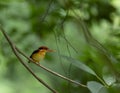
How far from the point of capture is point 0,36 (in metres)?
3.30

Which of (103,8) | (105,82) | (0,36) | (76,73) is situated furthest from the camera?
(103,8)

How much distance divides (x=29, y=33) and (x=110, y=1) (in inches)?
33.0

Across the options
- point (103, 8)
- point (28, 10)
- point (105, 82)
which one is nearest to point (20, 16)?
point (28, 10)

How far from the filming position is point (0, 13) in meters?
4.33

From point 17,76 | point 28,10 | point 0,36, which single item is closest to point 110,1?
point 28,10

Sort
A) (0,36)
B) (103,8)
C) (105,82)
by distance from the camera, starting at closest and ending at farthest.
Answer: (105,82)
(0,36)
(103,8)

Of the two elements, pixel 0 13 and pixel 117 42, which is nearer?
pixel 117 42

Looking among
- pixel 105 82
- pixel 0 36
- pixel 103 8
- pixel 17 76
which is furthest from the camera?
pixel 17 76

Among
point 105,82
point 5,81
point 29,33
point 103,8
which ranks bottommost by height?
point 5,81

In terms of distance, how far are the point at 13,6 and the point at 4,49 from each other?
841 millimetres

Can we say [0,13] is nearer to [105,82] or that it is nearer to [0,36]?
[0,36]

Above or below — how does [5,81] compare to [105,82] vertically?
below

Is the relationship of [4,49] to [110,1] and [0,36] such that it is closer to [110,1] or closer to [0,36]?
[0,36]

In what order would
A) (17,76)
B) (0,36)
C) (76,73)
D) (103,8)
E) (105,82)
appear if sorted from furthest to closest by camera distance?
(17,76), (103,8), (76,73), (0,36), (105,82)
